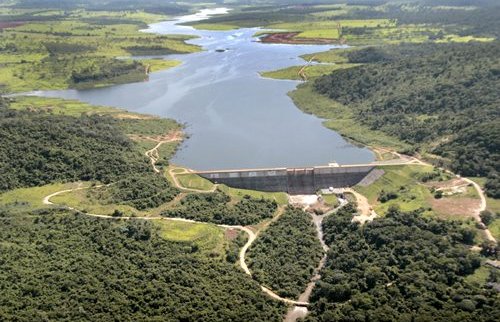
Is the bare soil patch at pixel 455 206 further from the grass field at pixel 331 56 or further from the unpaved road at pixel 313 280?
the grass field at pixel 331 56

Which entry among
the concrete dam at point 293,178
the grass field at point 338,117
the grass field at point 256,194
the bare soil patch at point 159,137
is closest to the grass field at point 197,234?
the grass field at point 256,194

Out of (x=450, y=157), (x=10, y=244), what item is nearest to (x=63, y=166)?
(x=10, y=244)

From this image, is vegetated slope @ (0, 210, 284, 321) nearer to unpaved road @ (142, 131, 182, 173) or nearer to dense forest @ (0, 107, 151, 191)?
dense forest @ (0, 107, 151, 191)

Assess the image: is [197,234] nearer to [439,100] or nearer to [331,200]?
[331,200]

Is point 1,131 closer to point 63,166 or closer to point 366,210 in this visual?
point 63,166

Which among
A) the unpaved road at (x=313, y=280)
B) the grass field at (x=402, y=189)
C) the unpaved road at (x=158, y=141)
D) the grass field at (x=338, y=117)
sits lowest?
the unpaved road at (x=313, y=280)

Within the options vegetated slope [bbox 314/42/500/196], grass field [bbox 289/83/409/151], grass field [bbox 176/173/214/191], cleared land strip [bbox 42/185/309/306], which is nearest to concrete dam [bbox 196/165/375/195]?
grass field [bbox 176/173/214/191]

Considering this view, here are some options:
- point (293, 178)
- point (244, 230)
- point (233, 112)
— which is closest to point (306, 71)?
point (233, 112)
